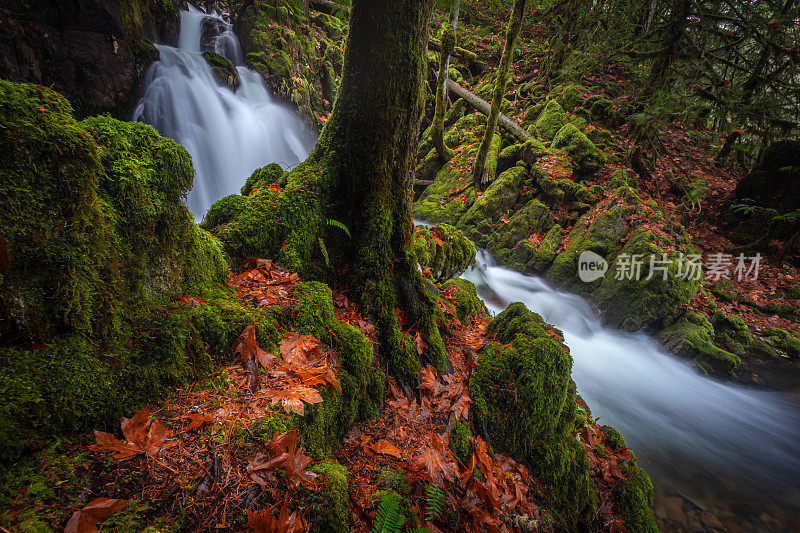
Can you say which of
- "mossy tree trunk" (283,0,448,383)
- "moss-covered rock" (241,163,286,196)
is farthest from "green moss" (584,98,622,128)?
"moss-covered rock" (241,163,286,196)

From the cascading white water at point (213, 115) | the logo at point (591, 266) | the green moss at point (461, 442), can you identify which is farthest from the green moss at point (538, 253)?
the green moss at point (461, 442)

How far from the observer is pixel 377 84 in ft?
9.17

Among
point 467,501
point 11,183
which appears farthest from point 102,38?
point 467,501

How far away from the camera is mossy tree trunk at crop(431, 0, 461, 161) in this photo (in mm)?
9539

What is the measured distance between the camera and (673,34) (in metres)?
8.90

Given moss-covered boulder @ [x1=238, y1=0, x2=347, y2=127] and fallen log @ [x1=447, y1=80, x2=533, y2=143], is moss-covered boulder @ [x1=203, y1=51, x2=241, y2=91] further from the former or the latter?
fallen log @ [x1=447, y1=80, x2=533, y2=143]

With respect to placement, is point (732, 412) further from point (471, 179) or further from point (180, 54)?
point (180, 54)

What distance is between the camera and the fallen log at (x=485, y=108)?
40.1 ft

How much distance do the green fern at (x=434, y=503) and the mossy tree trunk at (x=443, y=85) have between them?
8.75 m

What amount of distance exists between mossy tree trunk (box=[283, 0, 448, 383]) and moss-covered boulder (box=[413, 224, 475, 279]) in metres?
1.56

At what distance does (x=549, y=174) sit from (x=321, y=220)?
10056 millimetres

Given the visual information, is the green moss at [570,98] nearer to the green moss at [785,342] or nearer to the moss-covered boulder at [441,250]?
the green moss at [785,342]

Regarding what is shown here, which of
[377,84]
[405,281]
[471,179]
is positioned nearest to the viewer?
[377,84]

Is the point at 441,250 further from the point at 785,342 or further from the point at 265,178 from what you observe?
the point at 785,342
